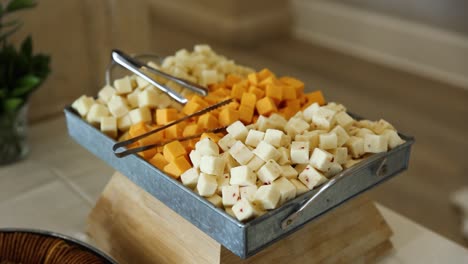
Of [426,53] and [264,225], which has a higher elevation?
[264,225]

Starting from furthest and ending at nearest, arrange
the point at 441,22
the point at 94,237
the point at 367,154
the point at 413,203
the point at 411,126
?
the point at 441,22
the point at 411,126
the point at 413,203
the point at 94,237
the point at 367,154

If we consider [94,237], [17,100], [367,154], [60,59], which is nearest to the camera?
[367,154]

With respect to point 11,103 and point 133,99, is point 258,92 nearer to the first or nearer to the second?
point 133,99

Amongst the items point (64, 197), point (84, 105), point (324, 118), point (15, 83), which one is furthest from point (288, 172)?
point (15, 83)

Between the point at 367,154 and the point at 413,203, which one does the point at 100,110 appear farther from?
the point at 413,203

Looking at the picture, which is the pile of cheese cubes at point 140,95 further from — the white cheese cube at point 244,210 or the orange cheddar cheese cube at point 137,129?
the white cheese cube at point 244,210

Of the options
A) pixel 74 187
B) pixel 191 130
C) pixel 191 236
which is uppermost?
pixel 191 130

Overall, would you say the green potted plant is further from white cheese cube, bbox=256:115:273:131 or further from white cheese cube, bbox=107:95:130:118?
white cheese cube, bbox=256:115:273:131

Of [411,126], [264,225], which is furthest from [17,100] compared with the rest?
[411,126]
